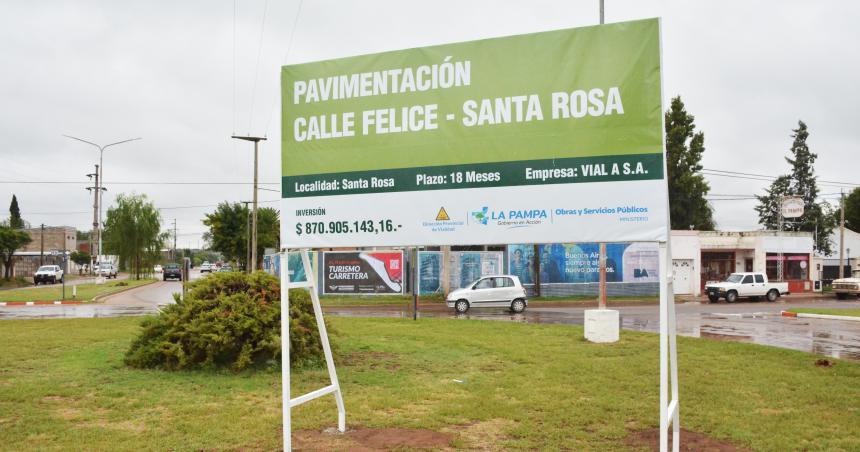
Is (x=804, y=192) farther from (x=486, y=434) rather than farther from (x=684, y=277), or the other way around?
(x=486, y=434)

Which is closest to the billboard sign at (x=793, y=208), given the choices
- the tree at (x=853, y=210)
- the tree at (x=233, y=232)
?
the tree at (x=853, y=210)

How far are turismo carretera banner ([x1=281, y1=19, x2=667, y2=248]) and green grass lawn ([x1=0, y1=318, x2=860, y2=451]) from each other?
85.7 inches

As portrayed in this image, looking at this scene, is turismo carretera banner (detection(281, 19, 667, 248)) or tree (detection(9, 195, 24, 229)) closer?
turismo carretera banner (detection(281, 19, 667, 248))

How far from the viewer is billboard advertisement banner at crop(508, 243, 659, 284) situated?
36438 mm

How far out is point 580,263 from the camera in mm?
36875

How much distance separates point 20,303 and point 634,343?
88.9 feet

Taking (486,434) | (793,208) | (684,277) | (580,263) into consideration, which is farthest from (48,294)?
(793,208)

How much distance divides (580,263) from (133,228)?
42.1m

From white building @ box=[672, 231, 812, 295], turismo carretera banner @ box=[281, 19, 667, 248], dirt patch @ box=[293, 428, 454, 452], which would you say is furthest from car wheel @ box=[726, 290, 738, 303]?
turismo carretera banner @ box=[281, 19, 667, 248]

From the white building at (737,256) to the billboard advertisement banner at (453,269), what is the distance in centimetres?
1284

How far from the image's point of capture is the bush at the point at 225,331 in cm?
912

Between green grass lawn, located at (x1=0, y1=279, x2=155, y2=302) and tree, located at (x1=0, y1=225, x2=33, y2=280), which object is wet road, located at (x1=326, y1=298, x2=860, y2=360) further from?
tree, located at (x1=0, y1=225, x2=33, y2=280)

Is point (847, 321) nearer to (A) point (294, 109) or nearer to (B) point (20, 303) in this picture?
(A) point (294, 109)

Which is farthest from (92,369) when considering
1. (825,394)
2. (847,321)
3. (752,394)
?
(847,321)
